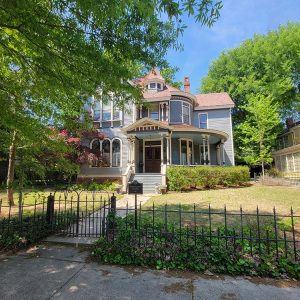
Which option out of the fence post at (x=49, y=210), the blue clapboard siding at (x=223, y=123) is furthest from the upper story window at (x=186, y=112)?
the fence post at (x=49, y=210)

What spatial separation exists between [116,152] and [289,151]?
61.9 feet

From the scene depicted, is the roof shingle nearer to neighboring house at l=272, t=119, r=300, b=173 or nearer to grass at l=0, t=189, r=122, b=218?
neighboring house at l=272, t=119, r=300, b=173

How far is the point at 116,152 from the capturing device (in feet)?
61.4

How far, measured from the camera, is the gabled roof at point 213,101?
21547mm

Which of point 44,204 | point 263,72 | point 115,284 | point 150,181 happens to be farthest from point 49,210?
point 263,72

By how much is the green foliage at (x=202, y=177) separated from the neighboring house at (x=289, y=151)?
436 inches

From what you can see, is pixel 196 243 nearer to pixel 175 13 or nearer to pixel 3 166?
pixel 175 13

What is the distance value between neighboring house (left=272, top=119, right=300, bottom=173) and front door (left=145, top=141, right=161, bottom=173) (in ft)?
48.2

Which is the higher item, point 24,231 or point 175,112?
point 175,112

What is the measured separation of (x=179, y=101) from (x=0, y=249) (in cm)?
1706

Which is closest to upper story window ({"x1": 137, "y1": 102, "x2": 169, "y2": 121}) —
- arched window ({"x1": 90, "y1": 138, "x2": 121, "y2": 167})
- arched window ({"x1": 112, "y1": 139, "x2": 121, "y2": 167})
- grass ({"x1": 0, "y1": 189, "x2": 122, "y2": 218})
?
arched window ({"x1": 112, "y1": 139, "x2": 121, "y2": 167})

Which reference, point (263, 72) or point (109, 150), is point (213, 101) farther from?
point (263, 72)

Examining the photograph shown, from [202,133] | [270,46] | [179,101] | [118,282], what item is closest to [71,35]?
[118,282]

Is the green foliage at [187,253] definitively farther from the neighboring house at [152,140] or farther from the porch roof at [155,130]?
the neighboring house at [152,140]
